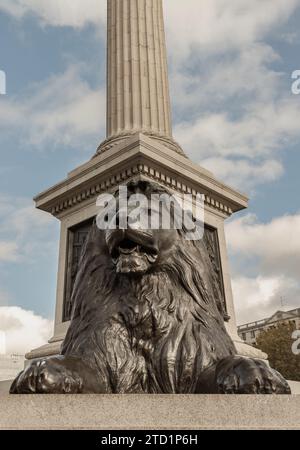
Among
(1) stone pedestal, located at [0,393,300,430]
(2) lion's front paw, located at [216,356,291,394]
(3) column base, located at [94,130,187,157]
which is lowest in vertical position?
(1) stone pedestal, located at [0,393,300,430]

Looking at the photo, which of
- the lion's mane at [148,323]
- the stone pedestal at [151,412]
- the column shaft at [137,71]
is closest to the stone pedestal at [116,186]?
the column shaft at [137,71]

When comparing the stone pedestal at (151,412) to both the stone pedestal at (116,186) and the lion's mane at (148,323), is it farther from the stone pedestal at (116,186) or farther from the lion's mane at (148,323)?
the stone pedestal at (116,186)

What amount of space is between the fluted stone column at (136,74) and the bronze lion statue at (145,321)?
27.3ft

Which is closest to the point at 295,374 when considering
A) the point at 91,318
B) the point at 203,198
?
the point at 203,198

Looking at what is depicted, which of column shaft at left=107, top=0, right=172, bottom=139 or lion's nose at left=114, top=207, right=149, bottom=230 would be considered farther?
column shaft at left=107, top=0, right=172, bottom=139

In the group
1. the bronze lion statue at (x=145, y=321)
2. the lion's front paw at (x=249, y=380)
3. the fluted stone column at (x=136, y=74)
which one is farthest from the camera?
the fluted stone column at (x=136, y=74)

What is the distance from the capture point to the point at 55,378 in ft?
8.93

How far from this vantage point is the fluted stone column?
488 inches

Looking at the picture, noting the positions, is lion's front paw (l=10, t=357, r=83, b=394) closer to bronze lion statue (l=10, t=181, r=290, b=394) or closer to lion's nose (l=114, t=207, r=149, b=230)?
bronze lion statue (l=10, t=181, r=290, b=394)

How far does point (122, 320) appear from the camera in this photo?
10.9 feet

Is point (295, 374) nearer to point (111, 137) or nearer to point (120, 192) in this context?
point (111, 137)

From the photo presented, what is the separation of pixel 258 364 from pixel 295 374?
110 ft

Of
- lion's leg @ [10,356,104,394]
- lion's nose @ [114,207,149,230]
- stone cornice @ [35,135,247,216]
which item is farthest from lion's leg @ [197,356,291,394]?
stone cornice @ [35,135,247,216]

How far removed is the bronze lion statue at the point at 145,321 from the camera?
3174mm
